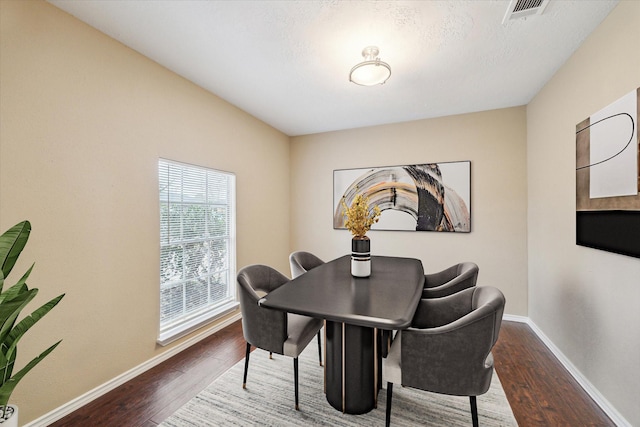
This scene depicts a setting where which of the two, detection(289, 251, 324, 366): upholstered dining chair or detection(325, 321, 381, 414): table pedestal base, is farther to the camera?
detection(289, 251, 324, 366): upholstered dining chair

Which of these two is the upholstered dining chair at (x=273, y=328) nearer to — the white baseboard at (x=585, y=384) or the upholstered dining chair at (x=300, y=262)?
the upholstered dining chair at (x=300, y=262)

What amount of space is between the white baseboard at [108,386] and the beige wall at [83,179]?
39 millimetres

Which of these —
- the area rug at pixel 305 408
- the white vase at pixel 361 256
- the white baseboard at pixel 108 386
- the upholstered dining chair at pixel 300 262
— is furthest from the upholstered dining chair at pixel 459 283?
the white baseboard at pixel 108 386

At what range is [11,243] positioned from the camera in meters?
1.16

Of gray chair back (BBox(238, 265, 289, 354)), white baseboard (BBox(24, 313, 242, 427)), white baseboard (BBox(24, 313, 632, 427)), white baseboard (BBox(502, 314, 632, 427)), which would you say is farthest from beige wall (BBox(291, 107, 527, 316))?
gray chair back (BBox(238, 265, 289, 354))

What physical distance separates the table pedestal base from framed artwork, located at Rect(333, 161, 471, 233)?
234cm

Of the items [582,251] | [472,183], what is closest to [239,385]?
[582,251]

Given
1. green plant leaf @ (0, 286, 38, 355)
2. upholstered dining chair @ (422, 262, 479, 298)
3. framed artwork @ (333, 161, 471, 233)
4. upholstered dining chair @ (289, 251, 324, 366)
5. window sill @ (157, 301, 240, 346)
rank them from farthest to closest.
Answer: framed artwork @ (333, 161, 471, 233) → upholstered dining chair @ (289, 251, 324, 366) → window sill @ (157, 301, 240, 346) → upholstered dining chair @ (422, 262, 479, 298) → green plant leaf @ (0, 286, 38, 355)

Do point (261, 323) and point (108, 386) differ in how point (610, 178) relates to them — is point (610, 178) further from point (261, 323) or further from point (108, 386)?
point (108, 386)

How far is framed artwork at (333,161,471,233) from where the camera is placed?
3580 millimetres

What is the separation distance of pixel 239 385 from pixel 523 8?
130 inches

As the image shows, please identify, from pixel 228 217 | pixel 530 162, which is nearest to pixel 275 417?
pixel 228 217

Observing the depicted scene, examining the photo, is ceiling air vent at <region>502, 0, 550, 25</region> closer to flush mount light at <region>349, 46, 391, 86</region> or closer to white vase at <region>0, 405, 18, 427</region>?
flush mount light at <region>349, 46, 391, 86</region>

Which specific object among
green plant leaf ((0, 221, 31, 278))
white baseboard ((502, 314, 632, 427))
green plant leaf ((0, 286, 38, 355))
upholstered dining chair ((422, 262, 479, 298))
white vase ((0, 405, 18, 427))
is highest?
green plant leaf ((0, 221, 31, 278))
